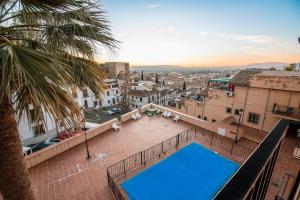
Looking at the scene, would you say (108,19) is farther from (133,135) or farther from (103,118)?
(103,118)

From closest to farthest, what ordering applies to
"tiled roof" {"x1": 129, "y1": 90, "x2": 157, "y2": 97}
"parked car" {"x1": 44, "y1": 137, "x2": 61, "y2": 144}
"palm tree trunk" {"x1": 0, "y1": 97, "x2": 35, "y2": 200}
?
"palm tree trunk" {"x1": 0, "y1": 97, "x2": 35, "y2": 200} → "parked car" {"x1": 44, "y1": 137, "x2": 61, "y2": 144} → "tiled roof" {"x1": 129, "y1": 90, "x2": 157, "y2": 97}

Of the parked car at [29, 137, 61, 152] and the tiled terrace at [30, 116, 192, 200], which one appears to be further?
the parked car at [29, 137, 61, 152]

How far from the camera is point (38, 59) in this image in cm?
153

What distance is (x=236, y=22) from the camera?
9.80 metres

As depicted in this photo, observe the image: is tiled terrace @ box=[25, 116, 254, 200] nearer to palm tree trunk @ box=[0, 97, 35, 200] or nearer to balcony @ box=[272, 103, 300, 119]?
palm tree trunk @ box=[0, 97, 35, 200]

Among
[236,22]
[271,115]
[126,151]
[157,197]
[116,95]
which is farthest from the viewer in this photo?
[116,95]

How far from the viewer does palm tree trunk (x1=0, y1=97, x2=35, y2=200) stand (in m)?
2.03

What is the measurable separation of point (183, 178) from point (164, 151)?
237 centimetres

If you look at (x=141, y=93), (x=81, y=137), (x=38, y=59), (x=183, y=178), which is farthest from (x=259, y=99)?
(x=141, y=93)

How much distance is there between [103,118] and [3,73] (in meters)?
28.7

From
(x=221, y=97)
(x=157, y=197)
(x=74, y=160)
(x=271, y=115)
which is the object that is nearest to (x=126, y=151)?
(x=74, y=160)

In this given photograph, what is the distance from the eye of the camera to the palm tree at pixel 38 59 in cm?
147

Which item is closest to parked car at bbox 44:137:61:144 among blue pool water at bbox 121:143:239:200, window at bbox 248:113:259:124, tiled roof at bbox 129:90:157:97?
blue pool water at bbox 121:143:239:200

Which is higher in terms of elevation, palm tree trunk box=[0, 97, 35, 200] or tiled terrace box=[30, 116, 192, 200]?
palm tree trunk box=[0, 97, 35, 200]
